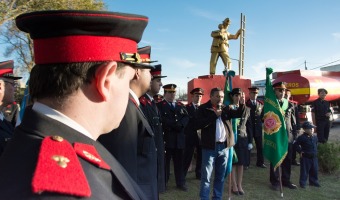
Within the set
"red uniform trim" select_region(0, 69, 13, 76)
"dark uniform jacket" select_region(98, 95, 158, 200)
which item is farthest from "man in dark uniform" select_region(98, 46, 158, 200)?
"red uniform trim" select_region(0, 69, 13, 76)

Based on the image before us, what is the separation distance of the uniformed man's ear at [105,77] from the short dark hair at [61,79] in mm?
15

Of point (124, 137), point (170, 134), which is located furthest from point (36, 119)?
point (170, 134)

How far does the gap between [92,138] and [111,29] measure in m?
0.37

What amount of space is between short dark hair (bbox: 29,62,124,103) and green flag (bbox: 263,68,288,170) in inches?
185

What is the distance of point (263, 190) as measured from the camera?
18.4ft

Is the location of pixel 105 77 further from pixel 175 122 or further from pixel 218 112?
pixel 175 122

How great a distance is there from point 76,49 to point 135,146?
1209 millimetres

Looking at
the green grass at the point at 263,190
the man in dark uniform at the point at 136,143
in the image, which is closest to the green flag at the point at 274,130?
the green grass at the point at 263,190

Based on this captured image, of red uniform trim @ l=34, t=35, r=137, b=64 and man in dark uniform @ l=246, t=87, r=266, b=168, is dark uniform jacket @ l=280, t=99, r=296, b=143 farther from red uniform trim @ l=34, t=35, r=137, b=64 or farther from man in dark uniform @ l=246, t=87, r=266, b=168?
red uniform trim @ l=34, t=35, r=137, b=64

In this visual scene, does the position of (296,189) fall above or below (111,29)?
below

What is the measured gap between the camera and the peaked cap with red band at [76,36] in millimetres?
944

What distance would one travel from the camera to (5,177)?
0.75 meters

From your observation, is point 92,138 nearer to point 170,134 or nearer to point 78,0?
point 170,134

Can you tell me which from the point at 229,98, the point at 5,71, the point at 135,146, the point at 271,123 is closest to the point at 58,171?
the point at 135,146
